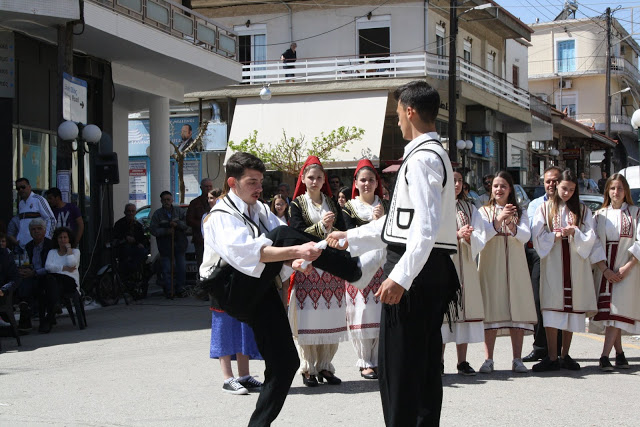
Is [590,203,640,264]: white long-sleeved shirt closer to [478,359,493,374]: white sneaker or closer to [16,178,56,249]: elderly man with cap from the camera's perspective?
[478,359,493,374]: white sneaker

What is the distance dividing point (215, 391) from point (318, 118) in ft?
72.8

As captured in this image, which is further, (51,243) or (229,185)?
(51,243)

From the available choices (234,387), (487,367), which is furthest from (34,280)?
(487,367)

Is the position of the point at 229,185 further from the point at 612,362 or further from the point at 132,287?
the point at 132,287

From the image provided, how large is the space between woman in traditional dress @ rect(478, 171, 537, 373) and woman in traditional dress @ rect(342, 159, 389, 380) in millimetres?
1045

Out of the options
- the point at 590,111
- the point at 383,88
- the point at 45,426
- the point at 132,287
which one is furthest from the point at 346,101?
the point at 590,111

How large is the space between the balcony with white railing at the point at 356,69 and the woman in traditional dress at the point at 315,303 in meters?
21.2

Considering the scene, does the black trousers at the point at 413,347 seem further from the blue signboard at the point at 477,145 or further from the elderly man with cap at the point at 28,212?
the blue signboard at the point at 477,145

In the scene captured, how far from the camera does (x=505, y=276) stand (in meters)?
8.45

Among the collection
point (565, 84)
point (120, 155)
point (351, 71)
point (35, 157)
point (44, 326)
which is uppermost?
point (565, 84)

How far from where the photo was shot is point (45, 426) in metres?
6.29

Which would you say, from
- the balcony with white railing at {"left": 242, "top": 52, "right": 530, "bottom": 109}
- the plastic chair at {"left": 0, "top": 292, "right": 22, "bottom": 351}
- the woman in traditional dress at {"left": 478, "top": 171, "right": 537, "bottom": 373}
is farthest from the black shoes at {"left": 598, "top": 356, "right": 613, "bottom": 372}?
the balcony with white railing at {"left": 242, "top": 52, "right": 530, "bottom": 109}

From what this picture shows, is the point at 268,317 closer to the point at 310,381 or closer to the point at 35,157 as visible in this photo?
the point at 310,381

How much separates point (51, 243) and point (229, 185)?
6747 mm
